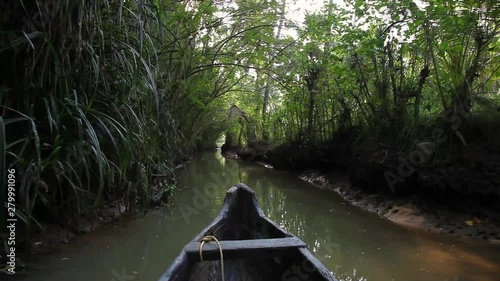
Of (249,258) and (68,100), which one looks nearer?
(249,258)

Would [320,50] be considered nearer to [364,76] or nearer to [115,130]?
[364,76]

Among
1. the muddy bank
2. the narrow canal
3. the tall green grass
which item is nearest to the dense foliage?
the tall green grass

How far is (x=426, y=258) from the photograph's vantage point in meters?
3.43

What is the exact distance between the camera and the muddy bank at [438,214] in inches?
163

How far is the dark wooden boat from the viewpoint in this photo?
1.92 meters

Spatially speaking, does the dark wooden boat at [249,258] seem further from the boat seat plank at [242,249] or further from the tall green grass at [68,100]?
the tall green grass at [68,100]

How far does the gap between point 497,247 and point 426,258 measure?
88 cm

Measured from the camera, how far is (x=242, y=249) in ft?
6.72

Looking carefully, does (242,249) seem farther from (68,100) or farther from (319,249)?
(319,249)

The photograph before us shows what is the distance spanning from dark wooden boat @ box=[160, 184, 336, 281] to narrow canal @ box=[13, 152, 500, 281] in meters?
0.70

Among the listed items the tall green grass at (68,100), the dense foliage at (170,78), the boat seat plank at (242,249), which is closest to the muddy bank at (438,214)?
the dense foliage at (170,78)

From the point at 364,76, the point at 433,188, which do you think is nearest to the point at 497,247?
the point at 433,188

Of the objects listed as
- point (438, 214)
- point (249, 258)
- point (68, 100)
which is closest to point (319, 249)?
point (249, 258)

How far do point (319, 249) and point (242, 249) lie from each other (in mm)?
1931
